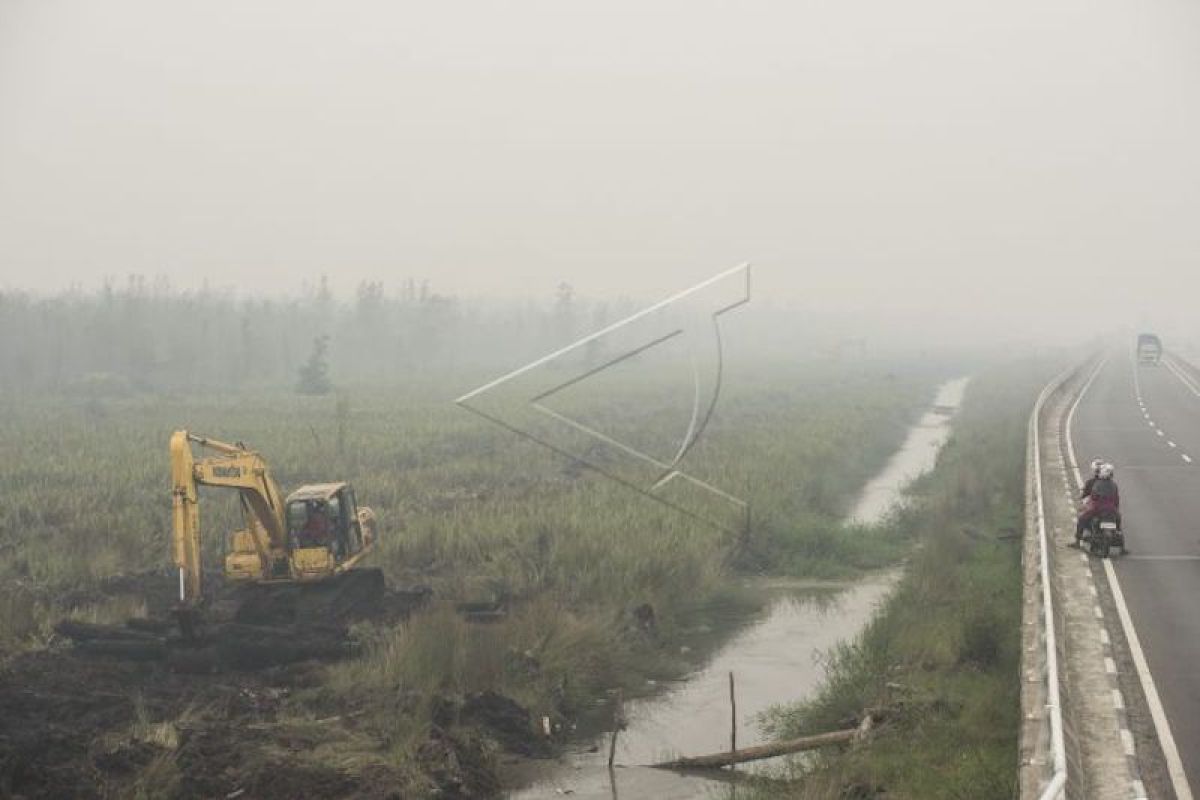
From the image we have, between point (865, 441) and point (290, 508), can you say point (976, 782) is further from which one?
point (865, 441)

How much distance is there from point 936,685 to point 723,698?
4501 millimetres

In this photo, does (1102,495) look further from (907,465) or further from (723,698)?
(907,465)

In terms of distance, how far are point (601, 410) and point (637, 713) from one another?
46697 mm

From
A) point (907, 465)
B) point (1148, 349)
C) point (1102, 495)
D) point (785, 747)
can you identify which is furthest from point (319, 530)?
point (1148, 349)

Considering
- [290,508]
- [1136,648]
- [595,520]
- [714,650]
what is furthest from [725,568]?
[1136,648]

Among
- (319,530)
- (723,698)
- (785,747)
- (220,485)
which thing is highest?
(220,485)

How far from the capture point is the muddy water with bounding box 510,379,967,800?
614 inches

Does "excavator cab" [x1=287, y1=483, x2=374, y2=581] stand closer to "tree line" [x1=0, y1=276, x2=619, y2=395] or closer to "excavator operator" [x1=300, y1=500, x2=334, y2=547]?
"excavator operator" [x1=300, y1=500, x2=334, y2=547]

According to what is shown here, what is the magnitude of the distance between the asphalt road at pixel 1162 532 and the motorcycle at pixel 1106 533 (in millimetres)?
274

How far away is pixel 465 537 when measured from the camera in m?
27.4

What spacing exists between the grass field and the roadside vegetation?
11.9 ft

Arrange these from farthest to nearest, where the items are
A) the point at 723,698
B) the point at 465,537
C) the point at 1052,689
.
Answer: the point at 465,537 < the point at 723,698 < the point at 1052,689

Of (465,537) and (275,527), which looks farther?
(465,537)
